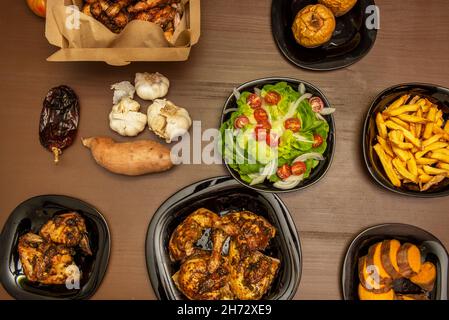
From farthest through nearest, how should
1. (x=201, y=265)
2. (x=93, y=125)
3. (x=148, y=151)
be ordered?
1. (x=93, y=125)
2. (x=148, y=151)
3. (x=201, y=265)

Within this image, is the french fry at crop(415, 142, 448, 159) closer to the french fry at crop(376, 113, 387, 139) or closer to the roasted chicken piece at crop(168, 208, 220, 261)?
the french fry at crop(376, 113, 387, 139)

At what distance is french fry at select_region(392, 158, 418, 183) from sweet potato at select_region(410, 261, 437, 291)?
335 mm

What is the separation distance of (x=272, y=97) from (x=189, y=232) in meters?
0.64

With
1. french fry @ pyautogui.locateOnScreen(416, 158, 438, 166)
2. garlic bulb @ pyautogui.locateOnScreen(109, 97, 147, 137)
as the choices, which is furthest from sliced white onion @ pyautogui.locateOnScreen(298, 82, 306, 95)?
garlic bulb @ pyautogui.locateOnScreen(109, 97, 147, 137)

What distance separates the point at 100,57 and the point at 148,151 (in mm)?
418

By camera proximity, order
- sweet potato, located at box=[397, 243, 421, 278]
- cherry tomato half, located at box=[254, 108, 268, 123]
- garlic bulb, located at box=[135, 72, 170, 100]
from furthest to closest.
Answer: garlic bulb, located at box=[135, 72, 170, 100] < cherry tomato half, located at box=[254, 108, 268, 123] < sweet potato, located at box=[397, 243, 421, 278]

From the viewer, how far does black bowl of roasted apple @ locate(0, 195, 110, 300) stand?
1557 millimetres

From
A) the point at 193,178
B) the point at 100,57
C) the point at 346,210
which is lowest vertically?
the point at 346,210

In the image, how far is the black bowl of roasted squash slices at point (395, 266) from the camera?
150 cm

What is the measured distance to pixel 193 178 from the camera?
171 centimetres

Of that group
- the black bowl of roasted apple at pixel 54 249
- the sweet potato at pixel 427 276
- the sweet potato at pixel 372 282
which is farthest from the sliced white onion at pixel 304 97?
the black bowl of roasted apple at pixel 54 249

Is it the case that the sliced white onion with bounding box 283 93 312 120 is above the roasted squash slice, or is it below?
above

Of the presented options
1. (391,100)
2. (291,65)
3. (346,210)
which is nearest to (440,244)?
(346,210)

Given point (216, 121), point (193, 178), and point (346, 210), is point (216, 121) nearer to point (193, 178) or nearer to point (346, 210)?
point (193, 178)
